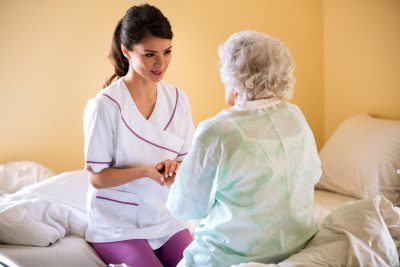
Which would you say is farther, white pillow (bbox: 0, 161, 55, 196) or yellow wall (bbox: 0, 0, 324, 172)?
yellow wall (bbox: 0, 0, 324, 172)

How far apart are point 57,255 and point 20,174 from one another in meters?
0.91

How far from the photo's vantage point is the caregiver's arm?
1675mm

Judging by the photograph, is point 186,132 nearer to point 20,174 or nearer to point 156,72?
point 156,72

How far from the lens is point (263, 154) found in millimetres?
1332

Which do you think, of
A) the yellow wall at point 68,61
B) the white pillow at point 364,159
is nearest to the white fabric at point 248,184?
the white pillow at point 364,159

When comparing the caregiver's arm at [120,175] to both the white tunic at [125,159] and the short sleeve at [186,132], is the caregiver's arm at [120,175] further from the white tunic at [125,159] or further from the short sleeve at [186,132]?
the short sleeve at [186,132]

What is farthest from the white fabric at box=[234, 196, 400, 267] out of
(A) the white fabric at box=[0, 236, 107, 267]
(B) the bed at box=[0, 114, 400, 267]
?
(A) the white fabric at box=[0, 236, 107, 267]

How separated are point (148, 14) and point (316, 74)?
1735 mm

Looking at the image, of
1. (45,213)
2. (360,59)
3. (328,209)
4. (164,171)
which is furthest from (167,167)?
(360,59)

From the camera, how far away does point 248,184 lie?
1.33 m

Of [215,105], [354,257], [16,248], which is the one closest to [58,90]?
[215,105]

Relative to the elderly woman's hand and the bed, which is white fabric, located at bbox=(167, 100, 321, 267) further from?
the elderly woman's hand

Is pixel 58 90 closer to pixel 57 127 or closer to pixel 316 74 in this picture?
pixel 57 127

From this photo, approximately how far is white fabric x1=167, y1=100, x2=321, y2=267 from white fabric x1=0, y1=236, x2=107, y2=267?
494mm
